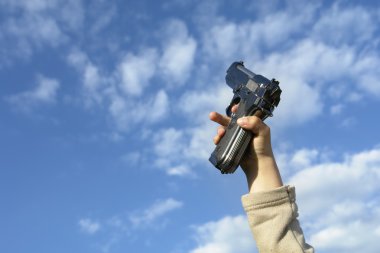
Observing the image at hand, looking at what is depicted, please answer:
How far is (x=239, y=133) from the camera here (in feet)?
18.2

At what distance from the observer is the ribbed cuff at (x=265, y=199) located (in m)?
4.47

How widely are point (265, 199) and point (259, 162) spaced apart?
2.45 feet

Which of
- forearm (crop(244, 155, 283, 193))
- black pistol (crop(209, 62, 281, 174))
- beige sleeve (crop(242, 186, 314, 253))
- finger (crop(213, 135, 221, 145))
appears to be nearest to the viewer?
beige sleeve (crop(242, 186, 314, 253))

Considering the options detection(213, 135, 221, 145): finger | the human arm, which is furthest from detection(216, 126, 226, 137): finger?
the human arm

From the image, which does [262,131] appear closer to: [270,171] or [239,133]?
[239,133]

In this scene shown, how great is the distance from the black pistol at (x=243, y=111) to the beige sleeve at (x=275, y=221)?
1.00m

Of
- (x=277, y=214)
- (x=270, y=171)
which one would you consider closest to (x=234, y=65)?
(x=270, y=171)

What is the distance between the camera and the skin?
481 centimetres

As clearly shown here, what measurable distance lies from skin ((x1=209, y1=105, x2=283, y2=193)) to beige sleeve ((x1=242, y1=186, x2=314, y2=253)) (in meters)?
0.20

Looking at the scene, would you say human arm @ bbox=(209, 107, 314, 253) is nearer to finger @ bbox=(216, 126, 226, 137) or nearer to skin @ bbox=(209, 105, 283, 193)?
skin @ bbox=(209, 105, 283, 193)

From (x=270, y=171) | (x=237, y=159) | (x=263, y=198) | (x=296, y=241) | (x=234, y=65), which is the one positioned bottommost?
(x=296, y=241)

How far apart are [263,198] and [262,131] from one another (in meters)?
1.12

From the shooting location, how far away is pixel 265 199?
448 centimetres

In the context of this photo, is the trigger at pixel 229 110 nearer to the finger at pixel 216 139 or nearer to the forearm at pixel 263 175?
the finger at pixel 216 139
